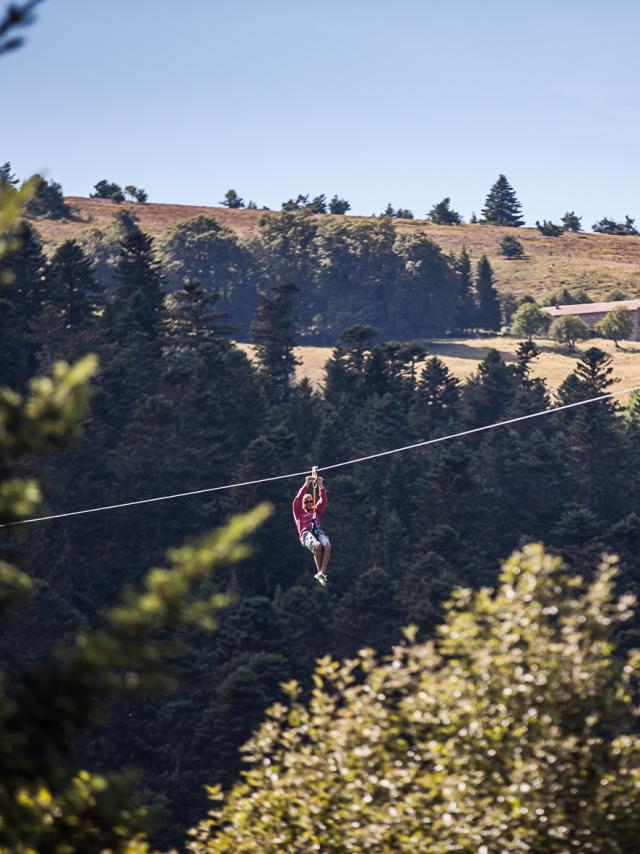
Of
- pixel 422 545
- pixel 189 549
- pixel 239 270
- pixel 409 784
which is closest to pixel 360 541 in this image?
pixel 422 545

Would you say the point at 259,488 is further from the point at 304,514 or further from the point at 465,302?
the point at 465,302

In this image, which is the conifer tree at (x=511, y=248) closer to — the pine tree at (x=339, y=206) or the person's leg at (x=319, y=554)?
the pine tree at (x=339, y=206)

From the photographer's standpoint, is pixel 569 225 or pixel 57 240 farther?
pixel 569 225

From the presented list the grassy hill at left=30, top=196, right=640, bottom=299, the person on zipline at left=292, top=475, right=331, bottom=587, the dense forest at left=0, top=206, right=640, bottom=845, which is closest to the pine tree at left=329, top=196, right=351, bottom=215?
the grassy hill at left=30, top=196, right=640, bottom=299

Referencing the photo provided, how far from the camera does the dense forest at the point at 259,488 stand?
192 ft

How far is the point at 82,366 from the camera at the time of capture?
27.1 ft

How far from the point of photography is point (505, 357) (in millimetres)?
116312

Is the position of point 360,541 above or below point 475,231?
below

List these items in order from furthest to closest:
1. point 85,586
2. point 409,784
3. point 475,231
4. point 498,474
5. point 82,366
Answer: point 475,231 < point 498,474 < point 85,586 < point 409,784 < point 82,366

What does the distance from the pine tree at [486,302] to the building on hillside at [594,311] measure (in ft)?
13.9

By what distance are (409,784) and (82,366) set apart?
918 cm

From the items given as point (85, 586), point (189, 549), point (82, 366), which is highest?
point (82, 366)

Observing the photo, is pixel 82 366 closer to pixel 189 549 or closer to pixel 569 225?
pixel 189 549

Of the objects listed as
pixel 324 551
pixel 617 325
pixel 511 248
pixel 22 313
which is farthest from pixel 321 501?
pixel 511 248
